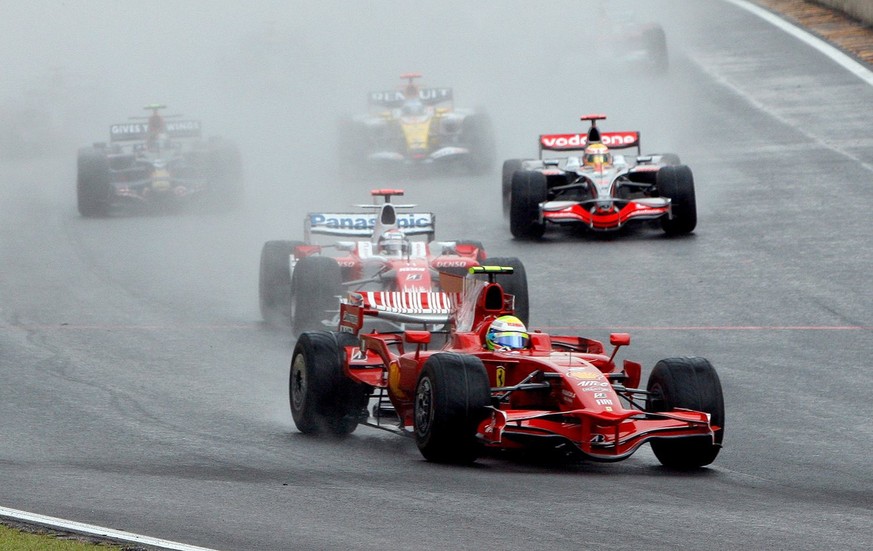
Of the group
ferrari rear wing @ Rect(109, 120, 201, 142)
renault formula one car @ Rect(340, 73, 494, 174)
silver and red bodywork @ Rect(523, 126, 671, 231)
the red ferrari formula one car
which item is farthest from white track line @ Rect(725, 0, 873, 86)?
the red ferrari formula one car

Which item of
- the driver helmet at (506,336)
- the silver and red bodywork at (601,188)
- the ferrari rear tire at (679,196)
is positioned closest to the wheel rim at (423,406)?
the driver helmet at (506,336)

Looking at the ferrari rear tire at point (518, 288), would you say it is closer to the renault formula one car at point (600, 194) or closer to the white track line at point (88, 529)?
the renault formula one car at point (600, 194)

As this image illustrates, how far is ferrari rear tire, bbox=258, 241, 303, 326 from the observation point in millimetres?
17375

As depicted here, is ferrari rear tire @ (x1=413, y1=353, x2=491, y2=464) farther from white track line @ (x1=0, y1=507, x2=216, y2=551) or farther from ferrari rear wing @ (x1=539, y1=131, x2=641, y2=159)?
ferrari rear wing @ (x1=539, y1=131, x2=641, y2=159)

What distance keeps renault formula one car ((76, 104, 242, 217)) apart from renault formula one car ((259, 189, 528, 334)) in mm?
9187

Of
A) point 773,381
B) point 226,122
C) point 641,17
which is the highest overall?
point 641,17

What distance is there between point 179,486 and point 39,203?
2046cm

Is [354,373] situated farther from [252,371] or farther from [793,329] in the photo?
[793,329]

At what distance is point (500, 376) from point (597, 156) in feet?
38.9

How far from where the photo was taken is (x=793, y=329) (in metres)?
16.2

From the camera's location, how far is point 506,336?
11.1m

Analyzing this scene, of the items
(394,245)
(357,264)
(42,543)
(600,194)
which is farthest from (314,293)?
(42,543)

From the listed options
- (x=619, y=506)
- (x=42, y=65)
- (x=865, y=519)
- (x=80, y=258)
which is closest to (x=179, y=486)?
(x=619, y=506)

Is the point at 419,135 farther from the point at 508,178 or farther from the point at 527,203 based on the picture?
the point at 527,203
